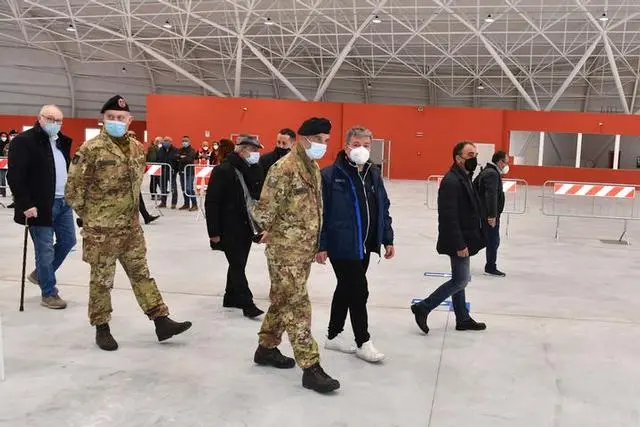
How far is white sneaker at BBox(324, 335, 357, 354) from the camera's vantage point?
484cm

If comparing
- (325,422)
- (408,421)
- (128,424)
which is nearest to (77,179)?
(128,424)

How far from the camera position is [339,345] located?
16.0ft

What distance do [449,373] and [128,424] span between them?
223 cm

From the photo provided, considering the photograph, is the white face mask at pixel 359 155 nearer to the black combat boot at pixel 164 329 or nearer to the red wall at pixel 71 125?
the black combat boot at pixel 164 329

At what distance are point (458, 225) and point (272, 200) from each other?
74.7 inches

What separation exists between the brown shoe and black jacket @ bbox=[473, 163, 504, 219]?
4.68m

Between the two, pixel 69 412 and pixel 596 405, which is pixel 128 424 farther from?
pixel 596 405

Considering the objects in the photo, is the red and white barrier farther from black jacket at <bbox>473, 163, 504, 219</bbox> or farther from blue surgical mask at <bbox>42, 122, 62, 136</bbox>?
blue surgical mask at <bbox>42, 122, 62, 136</bbox>

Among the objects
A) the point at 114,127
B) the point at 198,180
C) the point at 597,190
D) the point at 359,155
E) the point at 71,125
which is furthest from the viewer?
the point at 71,125

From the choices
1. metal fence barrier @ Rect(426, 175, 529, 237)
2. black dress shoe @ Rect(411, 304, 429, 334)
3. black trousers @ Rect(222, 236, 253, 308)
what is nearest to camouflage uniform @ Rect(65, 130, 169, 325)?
black trousers @ Rect(222, 236, 253, 308)

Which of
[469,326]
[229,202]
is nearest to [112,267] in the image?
[229,202]

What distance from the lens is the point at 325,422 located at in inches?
142

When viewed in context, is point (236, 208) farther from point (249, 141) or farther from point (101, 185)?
point (101, 185)

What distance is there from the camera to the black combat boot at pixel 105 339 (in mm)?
4727
